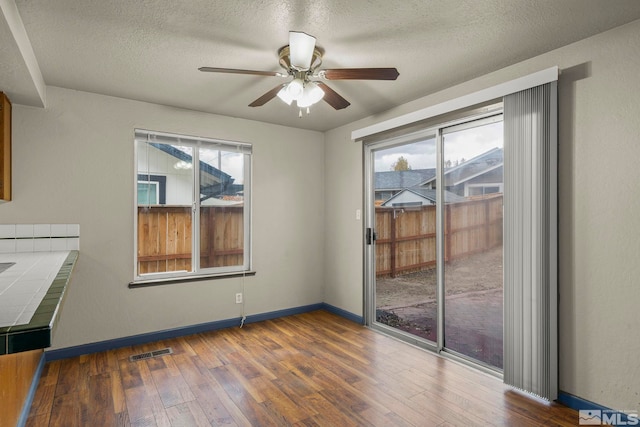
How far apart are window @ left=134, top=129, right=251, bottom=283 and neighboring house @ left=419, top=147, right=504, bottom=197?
227cm

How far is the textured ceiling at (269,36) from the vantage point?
1848 millimetres

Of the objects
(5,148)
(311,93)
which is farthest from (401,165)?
(5,148)

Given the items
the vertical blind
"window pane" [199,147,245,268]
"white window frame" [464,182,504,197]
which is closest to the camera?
the vertical blind

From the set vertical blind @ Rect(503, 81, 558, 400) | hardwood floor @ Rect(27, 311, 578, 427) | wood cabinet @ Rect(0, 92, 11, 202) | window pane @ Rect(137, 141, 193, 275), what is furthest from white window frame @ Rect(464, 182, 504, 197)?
wood cabinet @ Rect(0, 92, 11, 202)

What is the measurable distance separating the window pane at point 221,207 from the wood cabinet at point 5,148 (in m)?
1.56

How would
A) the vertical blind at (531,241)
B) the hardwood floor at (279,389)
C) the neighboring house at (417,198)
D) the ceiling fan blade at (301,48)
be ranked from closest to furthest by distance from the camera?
the ceiling fan blade at (301,48) < the hardwood floor at (279,389) < the vertical blind at (531,241) < the neighboring house at (417,198)

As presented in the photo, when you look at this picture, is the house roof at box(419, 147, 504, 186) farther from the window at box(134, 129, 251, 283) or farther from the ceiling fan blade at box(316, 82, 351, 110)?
the window at box(134, 129, 251, 283)

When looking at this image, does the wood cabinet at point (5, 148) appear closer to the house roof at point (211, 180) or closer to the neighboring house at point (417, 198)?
the house roof at point (211, 180)

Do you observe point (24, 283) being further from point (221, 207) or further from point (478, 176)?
point (478, 176)

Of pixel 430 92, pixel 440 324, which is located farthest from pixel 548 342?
pixel 430 92

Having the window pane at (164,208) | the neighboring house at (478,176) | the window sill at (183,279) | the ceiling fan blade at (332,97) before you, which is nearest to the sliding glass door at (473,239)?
the neighboring house at (478,176)

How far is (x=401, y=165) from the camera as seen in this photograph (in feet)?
11.7

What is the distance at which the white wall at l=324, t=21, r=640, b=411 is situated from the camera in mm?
2016

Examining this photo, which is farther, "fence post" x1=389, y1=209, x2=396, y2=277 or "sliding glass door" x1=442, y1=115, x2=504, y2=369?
"fence post" x1=389, y1=209, x2=396, y2=277
